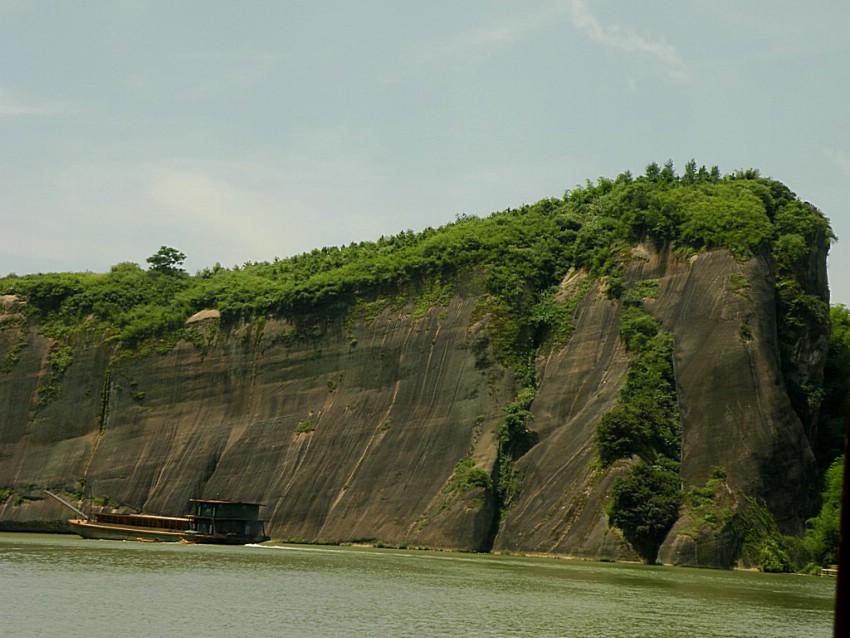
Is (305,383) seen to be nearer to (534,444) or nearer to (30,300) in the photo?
(534,444)

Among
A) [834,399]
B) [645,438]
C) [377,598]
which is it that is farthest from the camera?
[834,399]

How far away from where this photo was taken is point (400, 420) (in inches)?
3307

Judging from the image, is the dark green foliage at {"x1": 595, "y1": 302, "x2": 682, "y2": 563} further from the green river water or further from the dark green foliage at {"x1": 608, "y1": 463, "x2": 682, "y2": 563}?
the green river water

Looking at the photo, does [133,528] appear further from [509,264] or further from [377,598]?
[377,598]

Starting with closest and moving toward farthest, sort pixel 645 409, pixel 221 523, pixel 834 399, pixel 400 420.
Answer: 1. pixel 645 409
2. pixel 221 523
3. pixel 834 399
4. pixel 400 420

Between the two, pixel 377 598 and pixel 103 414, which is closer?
pixel 377 598

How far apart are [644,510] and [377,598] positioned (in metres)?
30.8

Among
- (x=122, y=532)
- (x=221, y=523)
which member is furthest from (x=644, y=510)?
(x=122, y=532)

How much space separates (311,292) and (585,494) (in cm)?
3185

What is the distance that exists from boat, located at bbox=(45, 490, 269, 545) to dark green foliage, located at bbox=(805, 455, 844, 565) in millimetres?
35378

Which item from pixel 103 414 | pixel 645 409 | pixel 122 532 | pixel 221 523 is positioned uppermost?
pixel 645 409

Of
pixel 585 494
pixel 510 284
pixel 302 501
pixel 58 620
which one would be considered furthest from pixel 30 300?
pixel 58 620

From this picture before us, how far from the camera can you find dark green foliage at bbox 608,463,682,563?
2638 inches

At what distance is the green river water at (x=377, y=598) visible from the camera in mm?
32094
